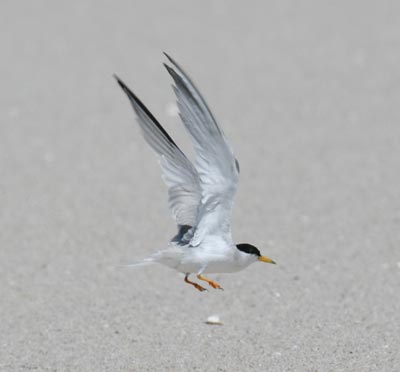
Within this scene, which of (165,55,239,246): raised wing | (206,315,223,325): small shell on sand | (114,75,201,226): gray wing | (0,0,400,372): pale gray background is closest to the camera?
(165,55,239,246): raised wing

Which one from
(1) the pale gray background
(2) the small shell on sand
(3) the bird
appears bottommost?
(2) the small shell on sand

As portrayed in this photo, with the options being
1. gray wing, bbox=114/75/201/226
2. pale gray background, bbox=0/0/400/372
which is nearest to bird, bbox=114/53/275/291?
gray wing, bbox=114/75/201/226

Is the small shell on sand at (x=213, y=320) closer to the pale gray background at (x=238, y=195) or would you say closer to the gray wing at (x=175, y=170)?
the pale gray background at (x=238, y=195)

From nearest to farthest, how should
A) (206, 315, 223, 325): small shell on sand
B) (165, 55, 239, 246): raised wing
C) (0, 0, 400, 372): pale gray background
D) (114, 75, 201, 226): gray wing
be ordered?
(165, 55, 239, 246): raised wing, (114, 75, 201, 226): gray wing, (0, 0, 400, 372): pale gray background, (206, 315, 223, 325): small shell on sand

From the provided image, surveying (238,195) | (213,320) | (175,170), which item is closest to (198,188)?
(175,170)

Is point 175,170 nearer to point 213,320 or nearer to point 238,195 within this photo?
point 213,320

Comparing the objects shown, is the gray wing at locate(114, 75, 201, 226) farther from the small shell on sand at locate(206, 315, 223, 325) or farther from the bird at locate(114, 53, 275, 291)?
the small shell on sand at locate(206, 315, 223, 325)

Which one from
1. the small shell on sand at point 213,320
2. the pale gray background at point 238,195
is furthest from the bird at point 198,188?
the small shell on sand at point 213,320
